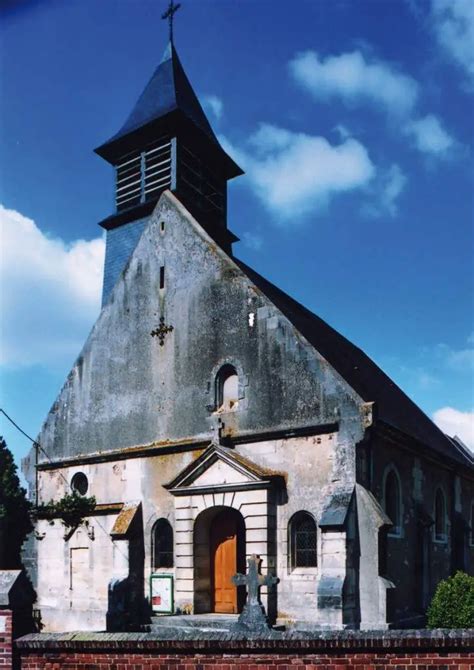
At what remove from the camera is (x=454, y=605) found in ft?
50.6

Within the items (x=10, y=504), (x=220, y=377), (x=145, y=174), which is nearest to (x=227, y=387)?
(x=220, y=377)

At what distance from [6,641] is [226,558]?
884 cm

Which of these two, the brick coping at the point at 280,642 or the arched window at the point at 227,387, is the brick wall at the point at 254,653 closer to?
the brick coping at the point at 280,642

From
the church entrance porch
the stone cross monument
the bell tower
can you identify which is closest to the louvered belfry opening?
the bell tower

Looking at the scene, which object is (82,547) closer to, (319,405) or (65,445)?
(65,445)

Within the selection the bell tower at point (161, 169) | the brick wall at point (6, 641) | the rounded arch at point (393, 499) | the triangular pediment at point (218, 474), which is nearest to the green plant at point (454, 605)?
the rounded arch at point (393, 499)

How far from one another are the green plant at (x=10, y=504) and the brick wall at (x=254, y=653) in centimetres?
881

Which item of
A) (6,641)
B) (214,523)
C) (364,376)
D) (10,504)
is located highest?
(364,376)

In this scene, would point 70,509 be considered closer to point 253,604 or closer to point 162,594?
point 162,594

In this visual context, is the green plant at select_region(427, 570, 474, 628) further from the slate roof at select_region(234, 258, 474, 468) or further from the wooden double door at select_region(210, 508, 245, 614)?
the wooden double door at select_region(210, 508, 245, 614)

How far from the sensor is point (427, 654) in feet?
24.3

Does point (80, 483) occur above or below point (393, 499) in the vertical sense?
above

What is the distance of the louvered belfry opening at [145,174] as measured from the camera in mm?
23672

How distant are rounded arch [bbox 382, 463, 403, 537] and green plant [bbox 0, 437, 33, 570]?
9.08 meters
